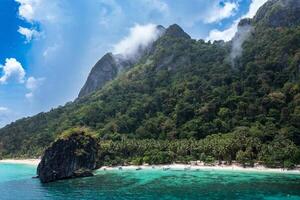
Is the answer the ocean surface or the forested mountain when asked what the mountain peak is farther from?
the ocean surface

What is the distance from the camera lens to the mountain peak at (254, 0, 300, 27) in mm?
178250

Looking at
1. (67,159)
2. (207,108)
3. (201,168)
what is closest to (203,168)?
(201,168)

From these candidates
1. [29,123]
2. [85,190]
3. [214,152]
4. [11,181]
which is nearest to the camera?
[85,190]

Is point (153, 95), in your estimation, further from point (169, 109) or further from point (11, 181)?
point (11, 181)

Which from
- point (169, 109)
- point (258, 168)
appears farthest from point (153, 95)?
point (258, 168)

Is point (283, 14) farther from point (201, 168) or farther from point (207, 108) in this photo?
point (201, 168)

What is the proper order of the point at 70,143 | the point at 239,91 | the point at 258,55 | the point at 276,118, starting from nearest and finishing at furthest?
the point at 70,143
the point at 276,118
the point at 239,91
the point at 258,55

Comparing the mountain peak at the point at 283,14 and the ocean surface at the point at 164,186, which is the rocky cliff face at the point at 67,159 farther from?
the mountain peak at the point at 283,14

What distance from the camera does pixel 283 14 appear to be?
18275 cm

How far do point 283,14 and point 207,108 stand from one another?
8076cm

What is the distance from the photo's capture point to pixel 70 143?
87.1 meters

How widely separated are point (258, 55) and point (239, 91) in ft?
79.5

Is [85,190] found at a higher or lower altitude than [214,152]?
lower

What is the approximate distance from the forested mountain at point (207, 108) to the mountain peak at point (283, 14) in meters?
0.47
